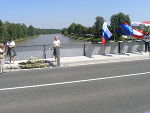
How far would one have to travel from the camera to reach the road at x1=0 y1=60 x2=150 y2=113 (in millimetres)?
7504

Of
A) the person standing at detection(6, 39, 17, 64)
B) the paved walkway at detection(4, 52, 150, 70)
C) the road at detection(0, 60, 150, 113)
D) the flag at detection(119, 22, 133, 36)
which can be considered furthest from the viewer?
the flag at detection(119, 22, 133, 36)

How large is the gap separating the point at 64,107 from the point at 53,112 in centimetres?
49

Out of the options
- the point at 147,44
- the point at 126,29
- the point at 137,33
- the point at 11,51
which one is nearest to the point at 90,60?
the point at 11,51

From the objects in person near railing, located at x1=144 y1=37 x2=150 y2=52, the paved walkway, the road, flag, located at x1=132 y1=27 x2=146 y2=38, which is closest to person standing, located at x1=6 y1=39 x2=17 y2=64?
the paved walkway

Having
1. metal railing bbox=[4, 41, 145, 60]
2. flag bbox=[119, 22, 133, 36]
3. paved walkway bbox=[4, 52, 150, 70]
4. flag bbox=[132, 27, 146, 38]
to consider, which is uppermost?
flag bbox=[119, 22, 133, 36]

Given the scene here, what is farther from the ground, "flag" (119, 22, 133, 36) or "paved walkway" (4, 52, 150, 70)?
"flag" (119, 22, 133, 36)

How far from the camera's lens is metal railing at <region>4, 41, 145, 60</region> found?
1900cm

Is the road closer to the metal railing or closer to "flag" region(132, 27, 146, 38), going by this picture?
the metal railing

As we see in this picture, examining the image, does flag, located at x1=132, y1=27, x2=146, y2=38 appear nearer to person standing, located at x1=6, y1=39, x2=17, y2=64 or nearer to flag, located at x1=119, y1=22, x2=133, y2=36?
→ flag, located at x1=119, y1=22, x2=133, y2=36

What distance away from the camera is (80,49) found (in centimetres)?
2048

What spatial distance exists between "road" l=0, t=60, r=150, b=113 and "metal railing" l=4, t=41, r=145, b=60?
228 inches

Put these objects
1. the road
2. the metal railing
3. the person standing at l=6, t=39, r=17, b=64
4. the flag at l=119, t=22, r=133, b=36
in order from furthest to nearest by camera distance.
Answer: the flag at l=119, t=22, r=133, b=36 < the metal railing < the person standing at l=6, t=39, r=17, b=64 < the road

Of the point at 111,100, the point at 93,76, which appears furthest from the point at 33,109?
the point at 93,76

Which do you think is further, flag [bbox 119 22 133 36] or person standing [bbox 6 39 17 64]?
flag [bbox 119 22 133 36]
